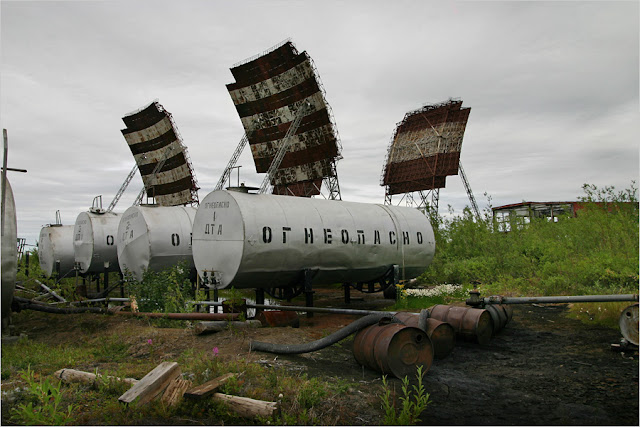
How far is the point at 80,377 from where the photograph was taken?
589 cm

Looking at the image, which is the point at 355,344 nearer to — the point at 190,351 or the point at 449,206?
the point at 190,351

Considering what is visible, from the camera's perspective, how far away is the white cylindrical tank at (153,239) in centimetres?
1534

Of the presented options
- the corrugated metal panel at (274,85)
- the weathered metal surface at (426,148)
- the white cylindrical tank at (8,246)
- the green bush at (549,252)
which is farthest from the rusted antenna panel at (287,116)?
the white cylindrical tank at (8,246)

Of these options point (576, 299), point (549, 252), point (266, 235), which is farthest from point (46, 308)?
point (549, 252)

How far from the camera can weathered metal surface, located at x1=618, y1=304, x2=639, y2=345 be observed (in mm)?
7363

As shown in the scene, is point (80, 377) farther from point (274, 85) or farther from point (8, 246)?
point (274, 85)

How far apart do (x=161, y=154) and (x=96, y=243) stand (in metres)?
18.6

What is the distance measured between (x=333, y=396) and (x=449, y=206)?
19638 millimetres

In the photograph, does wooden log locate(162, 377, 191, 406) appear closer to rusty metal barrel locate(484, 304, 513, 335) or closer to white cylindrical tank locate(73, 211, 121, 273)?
rusty metal barrel locate(484, 304, 513, 335)

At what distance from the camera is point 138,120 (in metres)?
37.8

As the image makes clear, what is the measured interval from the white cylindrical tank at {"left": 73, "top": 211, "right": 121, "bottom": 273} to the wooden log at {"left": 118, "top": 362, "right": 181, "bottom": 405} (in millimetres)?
16233

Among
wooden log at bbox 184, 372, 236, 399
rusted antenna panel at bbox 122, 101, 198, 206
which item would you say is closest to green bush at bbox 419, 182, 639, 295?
wooden log at bbox 184, 372, 236, 399

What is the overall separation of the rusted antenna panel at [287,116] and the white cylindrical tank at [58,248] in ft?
39.3

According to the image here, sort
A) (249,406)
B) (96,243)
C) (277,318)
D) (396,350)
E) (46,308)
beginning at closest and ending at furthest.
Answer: (249,406) < (396,350) < (277,318) < (46,308) < (96,243)
